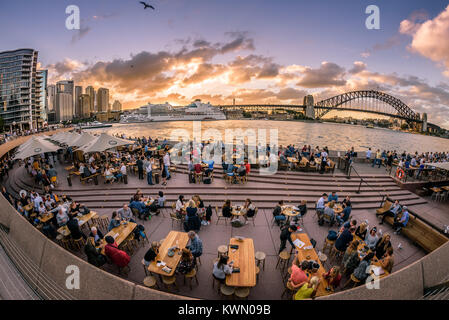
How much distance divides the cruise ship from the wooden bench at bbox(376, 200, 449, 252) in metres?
101

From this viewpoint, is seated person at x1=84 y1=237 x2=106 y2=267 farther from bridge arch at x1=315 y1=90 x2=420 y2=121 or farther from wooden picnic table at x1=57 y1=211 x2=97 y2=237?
bridge arch at x1=315 y1=90 x2=420 y2=121

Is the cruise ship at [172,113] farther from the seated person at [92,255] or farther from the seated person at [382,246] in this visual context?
the seated person at [382,246]

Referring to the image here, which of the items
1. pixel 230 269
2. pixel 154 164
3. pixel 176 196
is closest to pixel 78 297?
pixel 230 269

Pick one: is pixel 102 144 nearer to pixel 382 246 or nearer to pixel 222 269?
pixel 222 269

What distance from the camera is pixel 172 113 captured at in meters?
104

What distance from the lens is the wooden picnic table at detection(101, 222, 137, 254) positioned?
238 inches

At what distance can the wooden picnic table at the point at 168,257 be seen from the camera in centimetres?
480

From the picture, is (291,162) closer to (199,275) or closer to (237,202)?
(237,202)

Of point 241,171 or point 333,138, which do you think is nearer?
point 241,171

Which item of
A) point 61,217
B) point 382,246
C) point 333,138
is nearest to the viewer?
point 382,246

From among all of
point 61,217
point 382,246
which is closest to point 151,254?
point 61,217

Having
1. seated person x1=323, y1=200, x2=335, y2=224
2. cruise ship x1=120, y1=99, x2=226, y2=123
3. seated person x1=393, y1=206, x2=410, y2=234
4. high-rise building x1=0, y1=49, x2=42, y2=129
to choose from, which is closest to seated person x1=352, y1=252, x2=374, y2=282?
seated person x1=323, y1=200, x2=335, y2=224

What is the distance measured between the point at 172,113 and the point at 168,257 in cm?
10617

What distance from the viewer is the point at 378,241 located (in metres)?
6.33
